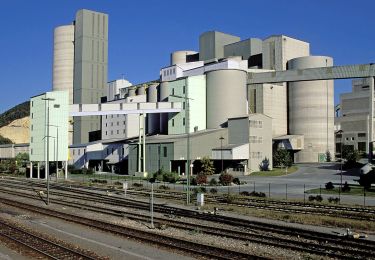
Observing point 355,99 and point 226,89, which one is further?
point 355,99

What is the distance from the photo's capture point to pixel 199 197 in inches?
1516

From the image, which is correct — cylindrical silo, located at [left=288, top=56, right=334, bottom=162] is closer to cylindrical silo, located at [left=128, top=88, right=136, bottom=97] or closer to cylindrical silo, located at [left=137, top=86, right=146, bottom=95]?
cylindrical silo, located at [left=137, top=86, right=146, bottom=95]

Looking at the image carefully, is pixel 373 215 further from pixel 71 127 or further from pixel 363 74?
pixel 71 127

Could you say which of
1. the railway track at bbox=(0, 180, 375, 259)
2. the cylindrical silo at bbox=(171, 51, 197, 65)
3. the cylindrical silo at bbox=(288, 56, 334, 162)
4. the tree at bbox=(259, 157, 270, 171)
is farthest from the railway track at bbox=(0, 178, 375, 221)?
the cylindrical silo at bbox=(171, 51, 197, 65)

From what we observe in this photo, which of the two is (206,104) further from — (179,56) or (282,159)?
(179,56)

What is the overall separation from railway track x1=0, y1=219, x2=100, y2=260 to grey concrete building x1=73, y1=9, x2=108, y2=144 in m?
131

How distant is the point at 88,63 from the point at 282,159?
84107mm

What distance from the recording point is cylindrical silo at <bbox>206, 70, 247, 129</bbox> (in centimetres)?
10512

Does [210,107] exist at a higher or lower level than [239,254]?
higher

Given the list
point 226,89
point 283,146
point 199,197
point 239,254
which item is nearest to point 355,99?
point 283,146

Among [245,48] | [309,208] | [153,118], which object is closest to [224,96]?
[153,118]

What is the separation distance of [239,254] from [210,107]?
90520 millimetres

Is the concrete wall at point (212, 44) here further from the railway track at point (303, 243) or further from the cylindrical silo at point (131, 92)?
the railway track at point (303, 243)

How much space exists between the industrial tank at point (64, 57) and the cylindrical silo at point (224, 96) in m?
72.1
